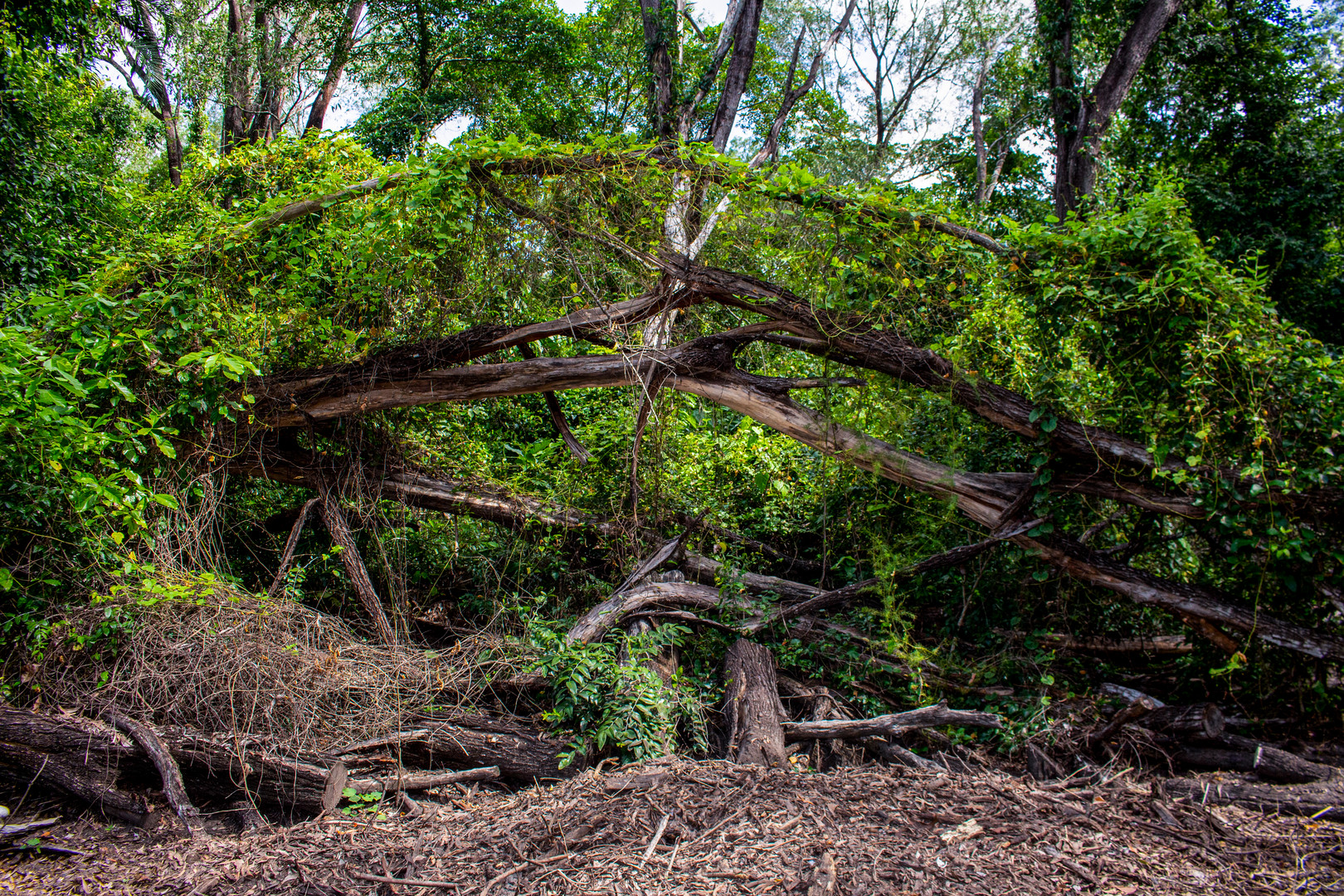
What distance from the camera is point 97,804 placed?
361 centimetres

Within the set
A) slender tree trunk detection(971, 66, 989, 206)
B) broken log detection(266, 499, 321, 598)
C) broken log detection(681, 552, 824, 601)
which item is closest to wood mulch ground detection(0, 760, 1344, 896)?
broken log detection(266, 499, 321, 598)

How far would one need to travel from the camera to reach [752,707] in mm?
4387

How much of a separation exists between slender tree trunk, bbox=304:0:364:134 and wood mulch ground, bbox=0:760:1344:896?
14972 millimetres

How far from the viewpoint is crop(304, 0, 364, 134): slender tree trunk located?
14641mm

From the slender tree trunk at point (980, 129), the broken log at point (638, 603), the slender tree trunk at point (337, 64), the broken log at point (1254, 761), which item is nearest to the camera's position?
the broken log at point (1254, 761)

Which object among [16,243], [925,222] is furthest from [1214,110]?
[16,243]

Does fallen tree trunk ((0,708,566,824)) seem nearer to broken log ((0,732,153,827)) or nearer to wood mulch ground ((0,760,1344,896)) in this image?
broken log ((0,732,153,827))

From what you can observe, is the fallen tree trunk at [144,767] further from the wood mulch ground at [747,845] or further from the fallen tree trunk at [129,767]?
the wood mulch ground at [747,845]

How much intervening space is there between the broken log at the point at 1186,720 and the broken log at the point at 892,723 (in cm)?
85

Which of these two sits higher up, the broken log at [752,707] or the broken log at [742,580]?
the broken log at [742,580]

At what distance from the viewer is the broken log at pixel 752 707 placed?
13.3 ft

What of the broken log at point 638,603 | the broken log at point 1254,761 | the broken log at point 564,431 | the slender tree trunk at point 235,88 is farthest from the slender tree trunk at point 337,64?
the broken log at point 1254,761

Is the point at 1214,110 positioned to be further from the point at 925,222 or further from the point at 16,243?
the point at 16,243

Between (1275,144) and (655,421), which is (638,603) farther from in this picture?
(1275,144)
